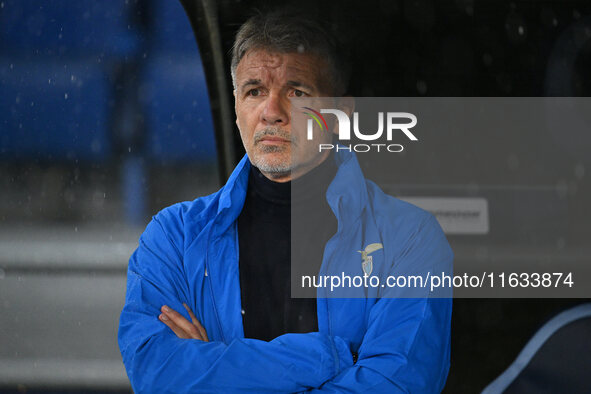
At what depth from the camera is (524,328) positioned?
4.18 feet

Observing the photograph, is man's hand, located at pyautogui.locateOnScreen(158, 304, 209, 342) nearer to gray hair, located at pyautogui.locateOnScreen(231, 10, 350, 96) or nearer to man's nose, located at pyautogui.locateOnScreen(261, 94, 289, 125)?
man's nose, located at pyautogui.locateOnScreen(261, 94, 289, 125)

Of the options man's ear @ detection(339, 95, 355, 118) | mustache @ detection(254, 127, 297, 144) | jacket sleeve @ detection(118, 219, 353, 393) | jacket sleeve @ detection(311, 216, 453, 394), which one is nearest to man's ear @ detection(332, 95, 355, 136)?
man's ear @ detection(339, 95, 355, 118)

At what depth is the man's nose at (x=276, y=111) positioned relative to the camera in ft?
3.38

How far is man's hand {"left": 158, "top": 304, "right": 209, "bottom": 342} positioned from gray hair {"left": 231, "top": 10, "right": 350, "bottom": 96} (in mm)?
491

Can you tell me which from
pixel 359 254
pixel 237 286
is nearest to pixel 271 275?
pixel 237 286

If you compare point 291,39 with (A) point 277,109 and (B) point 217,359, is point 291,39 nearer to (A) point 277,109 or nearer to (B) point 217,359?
(A) point 277,109

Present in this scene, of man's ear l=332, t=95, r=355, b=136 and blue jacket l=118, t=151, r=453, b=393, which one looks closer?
blue jacket l=118, t=151, r=453, b=393

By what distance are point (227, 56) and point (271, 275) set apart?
534 mm

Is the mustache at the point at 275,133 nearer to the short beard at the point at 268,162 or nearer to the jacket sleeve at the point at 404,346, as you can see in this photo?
the short beard at the point at 268,162

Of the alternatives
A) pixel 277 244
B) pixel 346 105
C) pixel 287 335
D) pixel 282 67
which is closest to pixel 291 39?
pixel 282 67

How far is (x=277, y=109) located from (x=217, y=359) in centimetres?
46

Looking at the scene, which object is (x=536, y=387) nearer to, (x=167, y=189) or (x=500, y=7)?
(x=500, y=7)

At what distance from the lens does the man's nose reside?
3.38ft

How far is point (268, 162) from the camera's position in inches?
41.3
